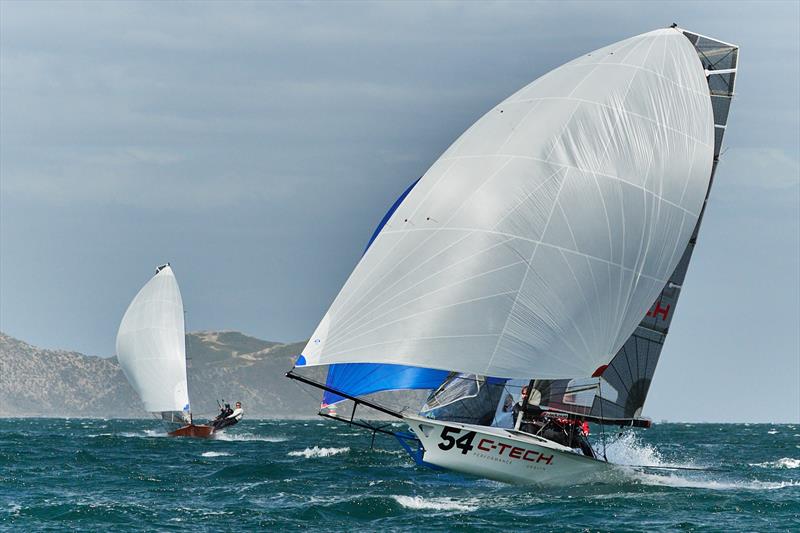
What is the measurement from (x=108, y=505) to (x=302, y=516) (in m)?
5.35

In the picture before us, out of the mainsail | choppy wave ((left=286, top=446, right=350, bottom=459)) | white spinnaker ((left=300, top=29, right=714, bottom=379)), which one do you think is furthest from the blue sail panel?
choppy wave ((left=286, top=446, right=350, bottom=459))

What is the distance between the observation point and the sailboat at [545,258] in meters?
31.9

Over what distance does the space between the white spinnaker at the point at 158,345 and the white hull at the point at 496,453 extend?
171 feet

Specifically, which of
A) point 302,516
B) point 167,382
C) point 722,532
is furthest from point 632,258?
point 167,382

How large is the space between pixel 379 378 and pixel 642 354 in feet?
24.5

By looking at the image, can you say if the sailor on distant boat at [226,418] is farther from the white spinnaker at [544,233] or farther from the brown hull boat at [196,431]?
the white spinnaker at [544,233]

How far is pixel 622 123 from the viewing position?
34125 millimetres

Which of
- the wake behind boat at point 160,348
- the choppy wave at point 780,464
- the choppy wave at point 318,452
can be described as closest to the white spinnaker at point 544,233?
the choppy wave at point 780,464

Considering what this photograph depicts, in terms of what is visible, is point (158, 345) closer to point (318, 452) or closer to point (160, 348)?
point (160, 348)

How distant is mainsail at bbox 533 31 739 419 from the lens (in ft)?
120

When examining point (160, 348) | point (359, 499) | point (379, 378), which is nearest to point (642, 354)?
point (379, 378)

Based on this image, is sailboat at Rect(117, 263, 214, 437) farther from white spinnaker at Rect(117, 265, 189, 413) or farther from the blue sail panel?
the blue sail panel

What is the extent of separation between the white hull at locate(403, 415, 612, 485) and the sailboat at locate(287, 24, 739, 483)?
0.16 feet

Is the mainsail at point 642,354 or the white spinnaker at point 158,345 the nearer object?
the mainsail at point 642,354
